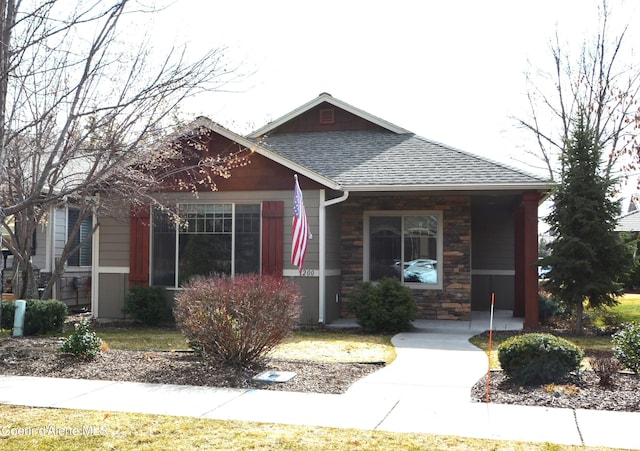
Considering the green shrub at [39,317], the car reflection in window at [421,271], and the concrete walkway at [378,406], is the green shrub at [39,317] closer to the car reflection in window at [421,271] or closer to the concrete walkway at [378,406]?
the concrete walkway at [378,406]

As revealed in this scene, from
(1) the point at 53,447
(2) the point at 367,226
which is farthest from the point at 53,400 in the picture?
(2) the point at 367,226

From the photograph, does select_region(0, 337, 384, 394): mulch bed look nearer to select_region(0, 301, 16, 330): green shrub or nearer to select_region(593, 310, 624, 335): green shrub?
select_region(0, 301, 16, 330): green shrub

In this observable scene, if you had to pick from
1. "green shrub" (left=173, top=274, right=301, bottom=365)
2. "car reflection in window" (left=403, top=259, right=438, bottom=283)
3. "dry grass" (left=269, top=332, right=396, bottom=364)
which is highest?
"car reflection in window" (left=403, top=259, right=438, bottom=283)

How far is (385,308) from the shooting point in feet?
41.0

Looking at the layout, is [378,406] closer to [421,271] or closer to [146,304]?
[146,304]

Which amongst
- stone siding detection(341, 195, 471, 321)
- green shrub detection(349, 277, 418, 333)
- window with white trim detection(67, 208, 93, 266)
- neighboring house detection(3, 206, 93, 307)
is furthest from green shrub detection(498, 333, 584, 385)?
window with white trim detection(67, 208, 93, 266)

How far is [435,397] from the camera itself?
23.2 feet

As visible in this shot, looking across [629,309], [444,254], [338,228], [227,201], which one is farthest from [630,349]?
[629,309]

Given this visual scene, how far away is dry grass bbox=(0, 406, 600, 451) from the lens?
16.7ft

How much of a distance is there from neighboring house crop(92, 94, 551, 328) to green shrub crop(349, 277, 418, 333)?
0.98 m

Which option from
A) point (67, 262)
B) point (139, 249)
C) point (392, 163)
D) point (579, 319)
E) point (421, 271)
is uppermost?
point (392, 163)

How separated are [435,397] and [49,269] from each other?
12.5m

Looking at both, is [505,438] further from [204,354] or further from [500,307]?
[500,307]

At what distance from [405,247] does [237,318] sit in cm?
748
